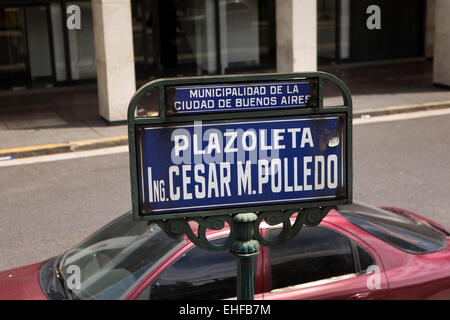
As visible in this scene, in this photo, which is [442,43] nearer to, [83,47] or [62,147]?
[83,47]

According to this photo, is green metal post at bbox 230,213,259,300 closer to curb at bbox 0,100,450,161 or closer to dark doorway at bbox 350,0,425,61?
curb at bbox 0,100,450,161

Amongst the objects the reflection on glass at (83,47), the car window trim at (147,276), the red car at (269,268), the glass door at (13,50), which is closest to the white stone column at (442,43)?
the reflection on glass at (83,47)

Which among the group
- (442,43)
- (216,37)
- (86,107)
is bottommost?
(86,107)

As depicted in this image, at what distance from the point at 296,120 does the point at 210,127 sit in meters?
0.38

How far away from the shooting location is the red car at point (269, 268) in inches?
200

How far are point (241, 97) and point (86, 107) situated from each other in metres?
16.1

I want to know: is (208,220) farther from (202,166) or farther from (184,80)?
(184,80)

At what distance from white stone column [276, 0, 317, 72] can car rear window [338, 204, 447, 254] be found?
11.7 m

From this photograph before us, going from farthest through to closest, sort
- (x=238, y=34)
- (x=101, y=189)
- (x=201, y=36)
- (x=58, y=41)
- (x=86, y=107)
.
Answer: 1. (x=238, y=34)
2. (x=201, y=36)
3. (x=58, y=41)
4. (x=86, y=107)
5. (x=101, y=189)

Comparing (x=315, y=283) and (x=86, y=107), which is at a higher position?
(x=315, y=283)

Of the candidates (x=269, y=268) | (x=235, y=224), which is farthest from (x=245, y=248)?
(x=269, y=268)

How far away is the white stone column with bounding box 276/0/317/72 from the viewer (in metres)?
17.5

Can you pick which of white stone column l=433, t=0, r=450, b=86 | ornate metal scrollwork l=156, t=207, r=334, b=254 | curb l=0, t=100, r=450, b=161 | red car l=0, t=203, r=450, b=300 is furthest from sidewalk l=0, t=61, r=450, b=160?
ornate metal scrollwork l=156, t=207, r=334, b=254

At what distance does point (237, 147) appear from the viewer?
119 inches
